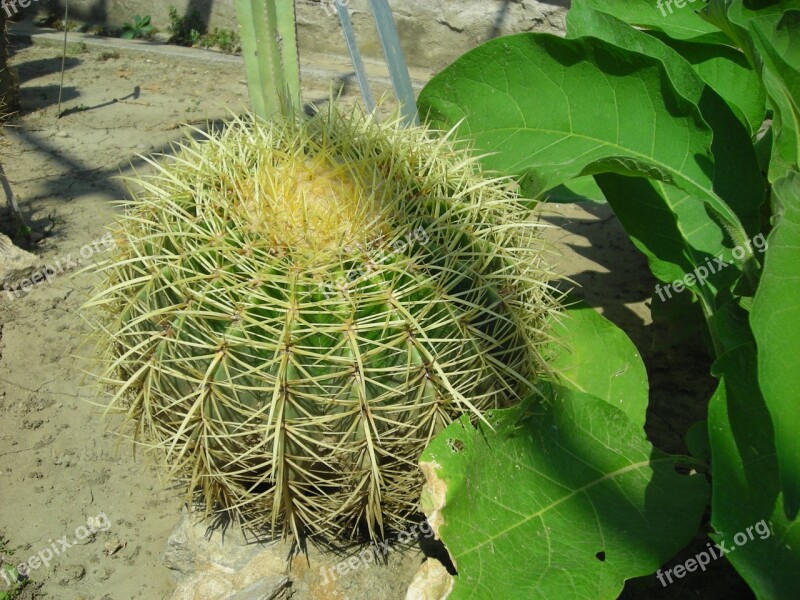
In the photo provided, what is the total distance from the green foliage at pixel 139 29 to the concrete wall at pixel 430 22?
0.52 metres

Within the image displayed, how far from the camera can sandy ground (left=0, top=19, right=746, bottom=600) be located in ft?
6.77

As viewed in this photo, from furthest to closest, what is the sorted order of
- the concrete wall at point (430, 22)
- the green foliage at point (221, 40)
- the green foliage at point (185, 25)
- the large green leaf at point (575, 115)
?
the green foliage at point (185, 25), the green foliage at point (221, 40), the concrete wall at point (430, 22), the large green leaf at point (575, 115)

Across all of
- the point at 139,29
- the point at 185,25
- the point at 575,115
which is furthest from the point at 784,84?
the point at 139,29

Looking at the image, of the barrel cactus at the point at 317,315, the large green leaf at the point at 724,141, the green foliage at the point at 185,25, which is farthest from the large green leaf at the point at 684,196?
the green foliage at the point at 185,25

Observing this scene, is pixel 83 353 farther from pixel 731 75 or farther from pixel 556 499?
pixel 731 75

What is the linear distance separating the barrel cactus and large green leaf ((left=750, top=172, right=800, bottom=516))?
530 millimetres

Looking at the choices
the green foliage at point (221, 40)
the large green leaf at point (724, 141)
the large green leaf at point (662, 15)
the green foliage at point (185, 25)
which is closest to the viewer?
the large green leaf at point (724, 141)

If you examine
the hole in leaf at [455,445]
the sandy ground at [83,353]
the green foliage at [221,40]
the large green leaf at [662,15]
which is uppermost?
the large green leaf at [662,15]

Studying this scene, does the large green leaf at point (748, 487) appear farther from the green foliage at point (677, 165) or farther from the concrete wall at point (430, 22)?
the concrete wall at point (430, 22)

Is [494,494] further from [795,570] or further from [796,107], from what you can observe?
[796,107]

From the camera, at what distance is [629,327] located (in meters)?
2.75

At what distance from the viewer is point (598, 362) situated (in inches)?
73.9

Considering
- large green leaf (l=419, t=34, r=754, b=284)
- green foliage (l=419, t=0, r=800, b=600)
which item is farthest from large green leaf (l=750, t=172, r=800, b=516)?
large green leaf (l=419, t=34, r=754, b=284)

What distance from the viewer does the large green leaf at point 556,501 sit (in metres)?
1.37
